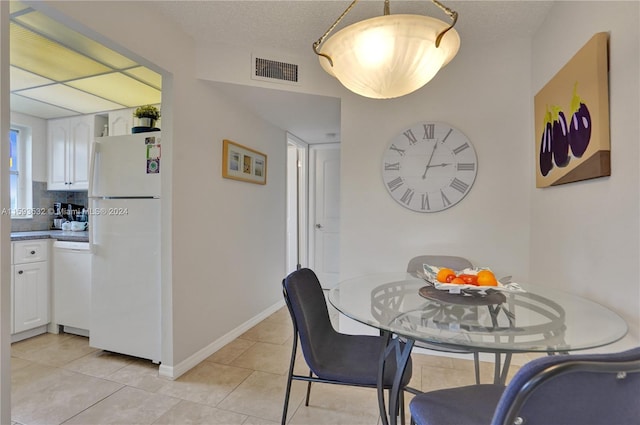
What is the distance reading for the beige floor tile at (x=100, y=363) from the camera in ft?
7.18

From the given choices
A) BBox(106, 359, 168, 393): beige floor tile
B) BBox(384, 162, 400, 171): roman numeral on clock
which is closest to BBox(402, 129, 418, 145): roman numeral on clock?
BBox(384, 162, 400, 171): roman numeral on clock

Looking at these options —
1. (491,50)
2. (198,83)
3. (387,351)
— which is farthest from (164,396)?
(491,50)

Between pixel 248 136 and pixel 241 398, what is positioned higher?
pixel 248 136

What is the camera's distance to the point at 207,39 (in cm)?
232

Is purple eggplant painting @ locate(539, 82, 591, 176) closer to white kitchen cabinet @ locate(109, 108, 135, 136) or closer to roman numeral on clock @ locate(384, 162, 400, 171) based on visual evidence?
roman numeral on clock @ locate(384, 162, 400, 171)

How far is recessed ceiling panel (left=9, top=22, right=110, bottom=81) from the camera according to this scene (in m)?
2.02

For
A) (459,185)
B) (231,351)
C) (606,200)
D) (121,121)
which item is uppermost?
(121,121)

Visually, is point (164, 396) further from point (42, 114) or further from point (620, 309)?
point (42, 114)

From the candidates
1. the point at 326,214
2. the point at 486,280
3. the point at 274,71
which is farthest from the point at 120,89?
the point at 486,280

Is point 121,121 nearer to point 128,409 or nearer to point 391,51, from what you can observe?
point 128,409

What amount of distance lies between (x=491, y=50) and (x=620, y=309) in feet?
6.27

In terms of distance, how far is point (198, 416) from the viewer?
173 cm

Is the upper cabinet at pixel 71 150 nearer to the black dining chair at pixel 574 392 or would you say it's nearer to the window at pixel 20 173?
the window at pixel 20 173

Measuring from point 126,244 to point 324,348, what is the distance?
1658 mm
